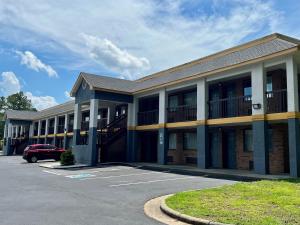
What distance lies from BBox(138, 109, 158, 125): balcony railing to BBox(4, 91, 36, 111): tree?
6990 cm

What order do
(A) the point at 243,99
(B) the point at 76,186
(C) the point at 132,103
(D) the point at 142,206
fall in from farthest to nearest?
1. (C) the point at 132,103
2. (A) the point at 243,99
3. (B) the point at 76,186
4. (D) the point at 142,206

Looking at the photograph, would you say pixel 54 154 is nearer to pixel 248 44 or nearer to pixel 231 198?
pixel 248 44

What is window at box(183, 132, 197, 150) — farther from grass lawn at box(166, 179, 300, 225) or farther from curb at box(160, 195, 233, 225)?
curb at box(160, 195, 233, 225)

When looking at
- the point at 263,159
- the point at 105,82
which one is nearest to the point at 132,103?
the point at 105,82

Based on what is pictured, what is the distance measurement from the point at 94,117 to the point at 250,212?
57.9 feet

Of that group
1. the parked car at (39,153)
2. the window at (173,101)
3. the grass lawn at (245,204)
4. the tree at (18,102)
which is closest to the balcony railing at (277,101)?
the grass lawn at (245,204)

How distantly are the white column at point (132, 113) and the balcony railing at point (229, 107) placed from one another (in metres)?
7.10

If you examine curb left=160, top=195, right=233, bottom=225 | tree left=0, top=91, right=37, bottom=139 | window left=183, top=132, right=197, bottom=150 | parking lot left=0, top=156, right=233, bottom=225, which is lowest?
parking lot left=0, top=156, right=233, bottom=225

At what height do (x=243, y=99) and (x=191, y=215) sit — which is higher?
(x=243, y=99)

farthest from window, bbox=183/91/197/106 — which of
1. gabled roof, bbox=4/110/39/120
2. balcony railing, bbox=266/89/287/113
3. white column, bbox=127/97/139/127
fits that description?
gabled roof, bbox=4/110/39/120

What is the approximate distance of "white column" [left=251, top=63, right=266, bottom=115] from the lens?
15438 millimetres

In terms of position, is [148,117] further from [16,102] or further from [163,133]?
[16,102]

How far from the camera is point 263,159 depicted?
15.1 meters

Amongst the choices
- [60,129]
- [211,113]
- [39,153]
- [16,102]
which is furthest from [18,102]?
[211,113]
